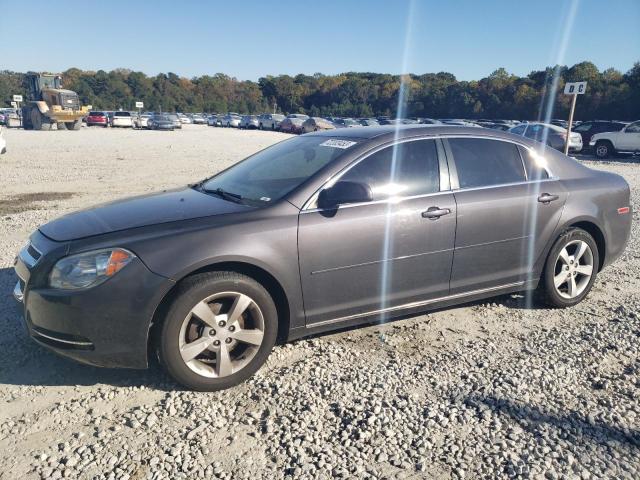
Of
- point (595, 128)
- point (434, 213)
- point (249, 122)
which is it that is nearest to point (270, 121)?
point (249, 122)

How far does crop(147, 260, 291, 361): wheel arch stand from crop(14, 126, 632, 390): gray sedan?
12 mm

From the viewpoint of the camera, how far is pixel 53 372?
11.0ft

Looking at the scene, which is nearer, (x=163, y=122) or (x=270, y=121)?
(x=163, y=122)

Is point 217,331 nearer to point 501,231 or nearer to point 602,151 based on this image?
point 501,231

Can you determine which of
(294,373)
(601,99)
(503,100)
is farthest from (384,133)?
(503,100)

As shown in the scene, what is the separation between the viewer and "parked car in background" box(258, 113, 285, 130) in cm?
4988

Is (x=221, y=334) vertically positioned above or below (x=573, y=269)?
below

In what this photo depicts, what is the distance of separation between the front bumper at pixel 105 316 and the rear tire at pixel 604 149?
79.9 ft

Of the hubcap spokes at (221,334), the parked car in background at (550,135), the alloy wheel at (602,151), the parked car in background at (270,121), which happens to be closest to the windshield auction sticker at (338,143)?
the hubcap spokes at (221,334)

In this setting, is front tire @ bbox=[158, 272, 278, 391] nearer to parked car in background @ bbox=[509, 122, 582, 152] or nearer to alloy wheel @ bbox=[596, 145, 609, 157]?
parked car in background @ bbox=[509, 122, 582, 152]

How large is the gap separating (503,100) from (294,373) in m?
64.5

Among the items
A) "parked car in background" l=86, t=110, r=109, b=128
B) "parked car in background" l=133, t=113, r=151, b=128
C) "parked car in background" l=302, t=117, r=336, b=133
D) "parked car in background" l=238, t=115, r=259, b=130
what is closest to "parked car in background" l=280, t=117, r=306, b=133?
"parked car in background" l=302, t=117, r=336, b=133

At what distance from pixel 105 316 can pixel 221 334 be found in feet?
2.24

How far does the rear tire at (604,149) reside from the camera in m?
22.5
